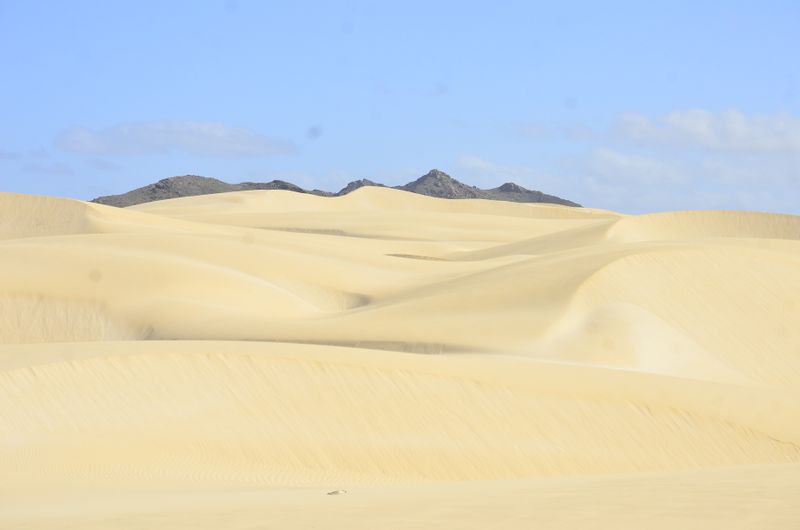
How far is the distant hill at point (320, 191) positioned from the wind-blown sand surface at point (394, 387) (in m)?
58.8

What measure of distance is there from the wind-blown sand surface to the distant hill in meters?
58.8

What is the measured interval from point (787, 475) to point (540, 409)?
21.8 feet

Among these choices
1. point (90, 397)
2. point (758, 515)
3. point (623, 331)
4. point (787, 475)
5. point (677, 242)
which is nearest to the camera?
point (758, 515)

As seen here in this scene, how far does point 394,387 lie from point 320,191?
8769 centimetres

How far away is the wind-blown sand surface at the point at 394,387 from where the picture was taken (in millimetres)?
9398

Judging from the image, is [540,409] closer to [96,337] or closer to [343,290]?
[96,337]

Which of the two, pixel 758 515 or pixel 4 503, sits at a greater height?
pixel 758 515

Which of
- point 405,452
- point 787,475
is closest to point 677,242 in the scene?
point 405,452

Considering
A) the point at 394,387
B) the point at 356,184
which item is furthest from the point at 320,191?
the point at 394,387

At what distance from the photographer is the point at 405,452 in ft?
49.4

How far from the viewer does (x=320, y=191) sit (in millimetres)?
103875

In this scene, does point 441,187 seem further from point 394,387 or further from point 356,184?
point 394,387

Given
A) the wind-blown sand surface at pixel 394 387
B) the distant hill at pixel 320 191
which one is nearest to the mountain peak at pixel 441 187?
the distant hill at pixel 320 191

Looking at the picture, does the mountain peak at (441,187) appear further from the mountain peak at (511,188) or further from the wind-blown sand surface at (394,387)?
the wind-blown sand surface at (394,387)
